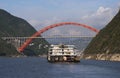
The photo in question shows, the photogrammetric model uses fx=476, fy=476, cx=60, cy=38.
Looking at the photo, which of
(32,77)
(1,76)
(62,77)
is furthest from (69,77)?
(1,76)

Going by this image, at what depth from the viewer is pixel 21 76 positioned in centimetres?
11625

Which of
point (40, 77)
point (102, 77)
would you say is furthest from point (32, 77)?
point (102, 77)

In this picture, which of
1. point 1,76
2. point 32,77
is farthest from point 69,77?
point 1,76

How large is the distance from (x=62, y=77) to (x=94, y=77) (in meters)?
7.64

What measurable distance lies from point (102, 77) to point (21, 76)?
19.7 meters

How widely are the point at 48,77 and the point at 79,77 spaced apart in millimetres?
7455

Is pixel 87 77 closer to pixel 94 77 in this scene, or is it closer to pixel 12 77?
pixel 94 77

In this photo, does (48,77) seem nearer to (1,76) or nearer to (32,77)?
(32,77)

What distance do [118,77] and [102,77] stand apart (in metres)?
3.94

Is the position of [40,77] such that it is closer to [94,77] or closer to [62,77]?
[62,77]

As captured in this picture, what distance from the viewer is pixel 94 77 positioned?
113500 mm

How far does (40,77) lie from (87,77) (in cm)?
1152

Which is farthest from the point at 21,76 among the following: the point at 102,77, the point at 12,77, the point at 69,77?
the point at 102,77

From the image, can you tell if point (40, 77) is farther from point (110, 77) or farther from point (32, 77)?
point (110, 77)
